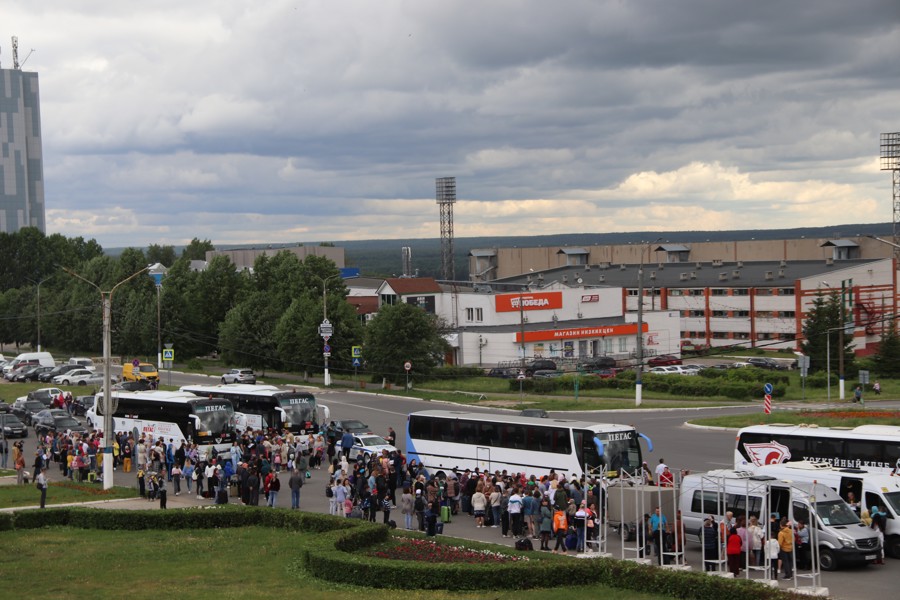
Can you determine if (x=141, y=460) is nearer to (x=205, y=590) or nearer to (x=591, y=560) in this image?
(x=205, y=590)

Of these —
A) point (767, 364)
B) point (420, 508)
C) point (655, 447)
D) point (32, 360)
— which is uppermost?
point (32, 360)

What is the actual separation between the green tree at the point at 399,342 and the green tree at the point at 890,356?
35.4m

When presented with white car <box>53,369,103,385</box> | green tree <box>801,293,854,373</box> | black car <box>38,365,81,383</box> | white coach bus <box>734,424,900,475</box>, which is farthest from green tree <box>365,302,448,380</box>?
white coach bus <box>734,424,900,475</box>

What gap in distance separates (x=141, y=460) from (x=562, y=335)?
5782cm

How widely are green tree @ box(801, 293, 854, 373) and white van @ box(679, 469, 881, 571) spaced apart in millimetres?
52162

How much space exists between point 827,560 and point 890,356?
6220 centimetres

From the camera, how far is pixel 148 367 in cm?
7881

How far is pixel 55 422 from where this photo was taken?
52.9m

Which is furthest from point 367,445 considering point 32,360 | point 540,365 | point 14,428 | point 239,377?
point 32,360

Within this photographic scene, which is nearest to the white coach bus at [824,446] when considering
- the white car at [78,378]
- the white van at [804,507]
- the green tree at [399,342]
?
the white van at [804,507]

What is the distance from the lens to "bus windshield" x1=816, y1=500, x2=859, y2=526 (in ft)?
79.8

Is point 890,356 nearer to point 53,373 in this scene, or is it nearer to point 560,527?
point 560,527

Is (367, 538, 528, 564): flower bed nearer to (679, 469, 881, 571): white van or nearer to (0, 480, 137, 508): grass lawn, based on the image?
(679, 469, 881, 571): white van

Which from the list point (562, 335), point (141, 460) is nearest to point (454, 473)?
point (141, 460)
